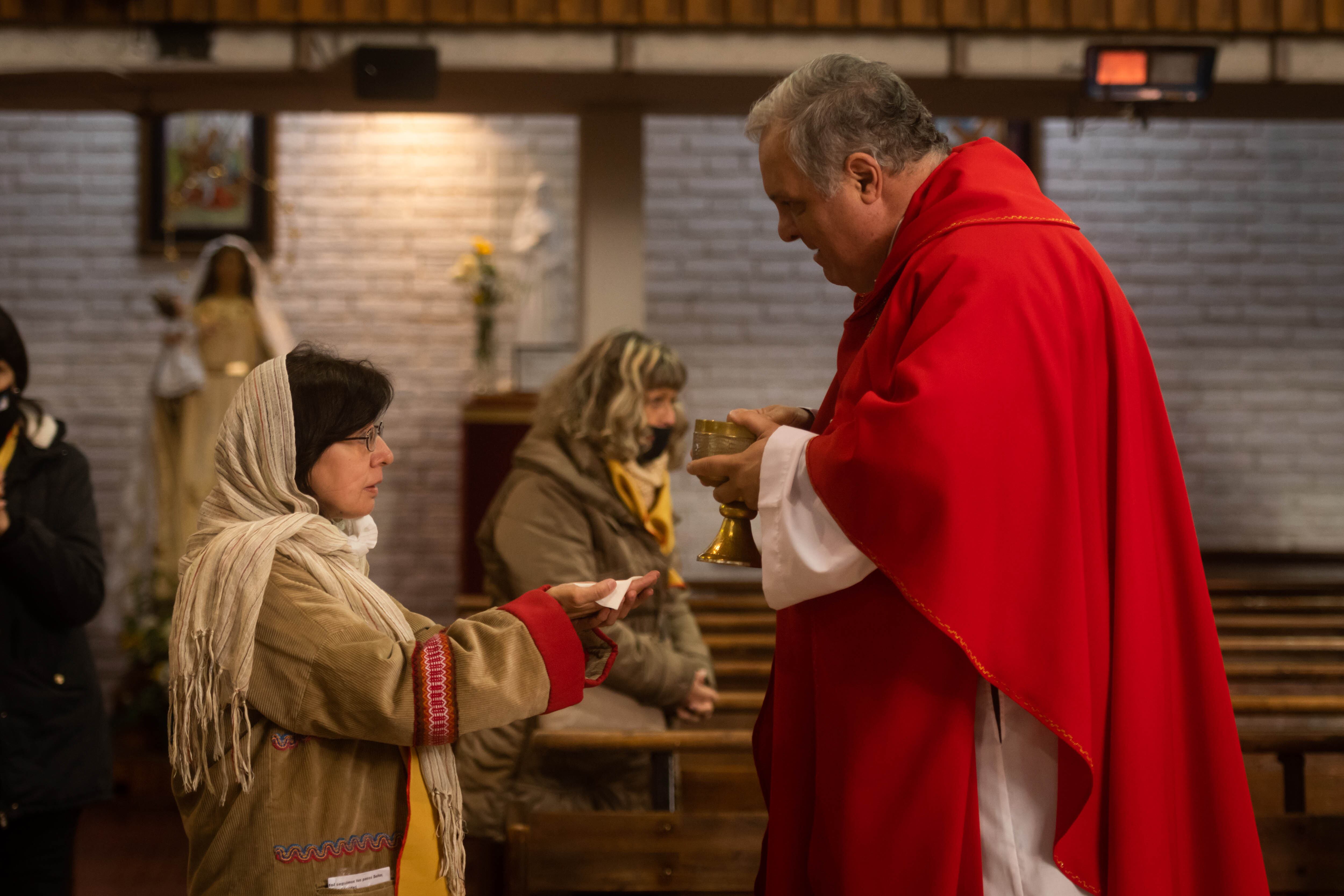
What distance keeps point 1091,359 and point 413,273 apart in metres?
5.40

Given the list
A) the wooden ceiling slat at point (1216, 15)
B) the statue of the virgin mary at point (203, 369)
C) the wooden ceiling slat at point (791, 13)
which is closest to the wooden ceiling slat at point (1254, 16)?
the wooden ceiling slat at point (1216, 15)

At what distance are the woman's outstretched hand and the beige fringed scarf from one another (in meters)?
0.21

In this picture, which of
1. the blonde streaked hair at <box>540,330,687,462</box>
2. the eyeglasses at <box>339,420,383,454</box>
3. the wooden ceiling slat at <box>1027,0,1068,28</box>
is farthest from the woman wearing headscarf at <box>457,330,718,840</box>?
the wooden ceiling slat at <box>1027,0,1068,28</box>

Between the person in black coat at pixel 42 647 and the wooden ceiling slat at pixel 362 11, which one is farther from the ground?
the wooden ceiling slat at pixel 362 11

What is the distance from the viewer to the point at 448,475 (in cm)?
637

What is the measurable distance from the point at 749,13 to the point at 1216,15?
5.73 feet

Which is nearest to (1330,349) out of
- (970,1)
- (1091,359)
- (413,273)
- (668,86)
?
(970,1)

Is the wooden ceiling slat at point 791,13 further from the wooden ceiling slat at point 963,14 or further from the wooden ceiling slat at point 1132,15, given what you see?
the wooden ceiling slat at point 1132,15

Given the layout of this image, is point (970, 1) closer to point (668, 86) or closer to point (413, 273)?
point (668, 86)

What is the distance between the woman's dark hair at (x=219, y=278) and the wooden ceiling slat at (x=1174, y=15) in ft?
13.6

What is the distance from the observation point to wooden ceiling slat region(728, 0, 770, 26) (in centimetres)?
416

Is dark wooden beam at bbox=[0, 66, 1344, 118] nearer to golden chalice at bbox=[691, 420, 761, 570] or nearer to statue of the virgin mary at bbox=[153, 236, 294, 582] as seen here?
statue of the virgin mary at bbox=[153, 236, 294, 582]

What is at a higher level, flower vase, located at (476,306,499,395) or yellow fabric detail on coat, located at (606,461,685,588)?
flower vase, located at (476,306,499,395)

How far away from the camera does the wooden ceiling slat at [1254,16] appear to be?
13.8 ft
